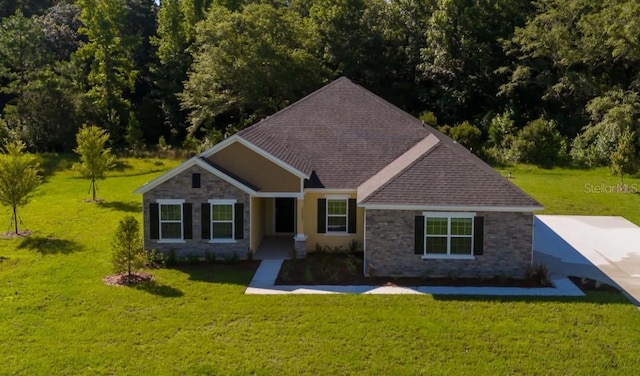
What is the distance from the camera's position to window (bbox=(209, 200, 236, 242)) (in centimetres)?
1955

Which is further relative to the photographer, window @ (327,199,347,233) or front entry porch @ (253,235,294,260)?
window @ (327,199,347,233)

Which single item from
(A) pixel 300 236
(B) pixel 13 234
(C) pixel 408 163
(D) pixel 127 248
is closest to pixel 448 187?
(C) pixel 408 163

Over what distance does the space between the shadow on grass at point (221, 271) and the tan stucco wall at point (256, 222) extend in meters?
1.09

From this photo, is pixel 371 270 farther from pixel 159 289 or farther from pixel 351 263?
pixel 159 289

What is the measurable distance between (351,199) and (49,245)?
36.6ft

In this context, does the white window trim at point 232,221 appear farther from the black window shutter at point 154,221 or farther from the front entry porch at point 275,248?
the black window shutter at point 154,221

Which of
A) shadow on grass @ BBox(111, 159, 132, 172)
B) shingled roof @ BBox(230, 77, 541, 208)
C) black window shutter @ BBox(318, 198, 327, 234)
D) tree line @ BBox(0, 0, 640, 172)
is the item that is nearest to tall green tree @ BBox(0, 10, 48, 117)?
tree line @ BBox(0, 0, 640, 172)

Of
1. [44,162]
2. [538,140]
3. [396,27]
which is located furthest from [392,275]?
[396,27]

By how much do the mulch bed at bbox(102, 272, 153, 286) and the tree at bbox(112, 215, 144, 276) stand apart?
16cm

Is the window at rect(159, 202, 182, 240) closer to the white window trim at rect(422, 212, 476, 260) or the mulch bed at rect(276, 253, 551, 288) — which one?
the mulch bed at rect(276, 253, 551, 288)

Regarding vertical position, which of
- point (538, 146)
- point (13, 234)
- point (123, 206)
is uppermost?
Answer: point (538, 146)

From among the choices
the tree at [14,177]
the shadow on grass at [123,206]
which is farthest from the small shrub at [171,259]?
the shadow on grass at [123,206]

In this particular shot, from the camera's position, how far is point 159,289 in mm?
16781

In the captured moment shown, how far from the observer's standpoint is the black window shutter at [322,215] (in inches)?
821
